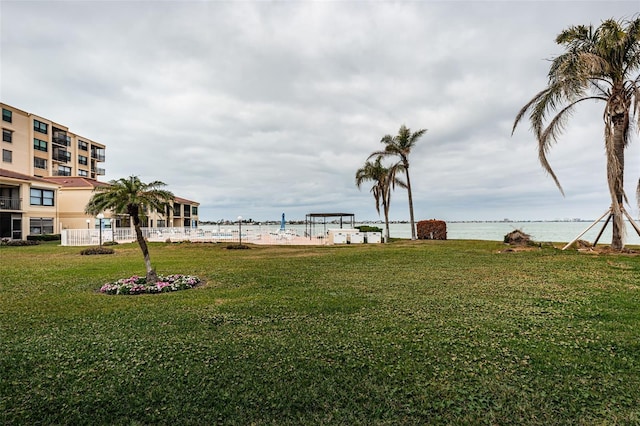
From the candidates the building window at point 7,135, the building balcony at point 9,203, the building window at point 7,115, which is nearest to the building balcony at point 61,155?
the building window at point 7,135

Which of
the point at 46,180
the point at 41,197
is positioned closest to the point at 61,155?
the point at 46,180

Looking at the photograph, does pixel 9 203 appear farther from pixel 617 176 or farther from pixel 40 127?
pixel 617 176

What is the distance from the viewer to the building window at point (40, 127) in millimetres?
38188

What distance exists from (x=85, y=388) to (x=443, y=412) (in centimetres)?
343

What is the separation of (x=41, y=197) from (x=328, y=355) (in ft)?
110

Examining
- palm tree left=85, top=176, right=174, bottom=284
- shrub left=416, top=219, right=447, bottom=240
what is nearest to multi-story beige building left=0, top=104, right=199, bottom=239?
palm tree left=85, top=176, right=174, bottom=284

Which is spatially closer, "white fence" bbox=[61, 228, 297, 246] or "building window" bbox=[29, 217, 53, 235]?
"white fence" bbox=[61, 228, 297, 246]

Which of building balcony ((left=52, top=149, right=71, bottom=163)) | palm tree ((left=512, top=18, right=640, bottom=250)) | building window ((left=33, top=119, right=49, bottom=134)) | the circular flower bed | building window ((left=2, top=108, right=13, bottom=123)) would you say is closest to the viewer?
the circular flower bed

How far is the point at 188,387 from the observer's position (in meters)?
3.29

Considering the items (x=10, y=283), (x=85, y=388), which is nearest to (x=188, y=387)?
(x=85, y=388)

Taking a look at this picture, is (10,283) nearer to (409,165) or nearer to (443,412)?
(443,412)

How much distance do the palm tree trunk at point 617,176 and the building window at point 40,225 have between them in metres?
36.8

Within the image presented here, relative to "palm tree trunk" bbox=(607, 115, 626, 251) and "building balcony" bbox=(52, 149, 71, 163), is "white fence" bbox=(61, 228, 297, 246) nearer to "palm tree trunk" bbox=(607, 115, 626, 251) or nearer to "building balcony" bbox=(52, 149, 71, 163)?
"palm tree trunk" bbox=(607, 115, 626, 251)

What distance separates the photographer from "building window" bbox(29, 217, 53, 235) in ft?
88.2
